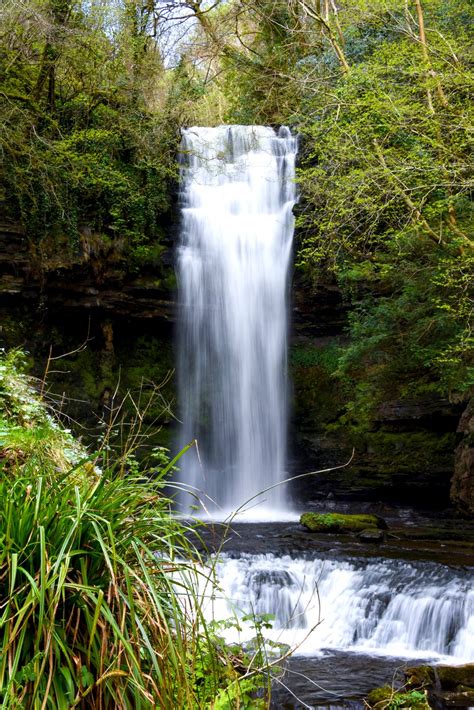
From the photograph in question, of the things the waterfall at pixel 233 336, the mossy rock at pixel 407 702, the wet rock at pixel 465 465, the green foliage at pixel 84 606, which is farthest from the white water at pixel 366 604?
the waterfall at pixel 233 336

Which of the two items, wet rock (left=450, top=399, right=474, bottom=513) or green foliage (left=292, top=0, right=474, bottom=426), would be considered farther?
wet rock (left=450, top=399, right=474, bottom=513)

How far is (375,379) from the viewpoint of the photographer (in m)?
13.8

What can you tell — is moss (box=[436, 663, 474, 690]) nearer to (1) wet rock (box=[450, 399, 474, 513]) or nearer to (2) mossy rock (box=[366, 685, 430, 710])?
(2) mossy rock (box=[366, 685, 430, 710])

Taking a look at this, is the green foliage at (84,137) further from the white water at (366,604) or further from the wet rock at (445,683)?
the wet rock at (445,683)

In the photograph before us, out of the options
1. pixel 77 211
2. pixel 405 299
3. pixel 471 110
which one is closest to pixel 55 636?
pixel 471 110

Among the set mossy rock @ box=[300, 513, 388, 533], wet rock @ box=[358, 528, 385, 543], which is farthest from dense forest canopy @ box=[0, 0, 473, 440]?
wet rock @ box=[358, 528, 385, 543]

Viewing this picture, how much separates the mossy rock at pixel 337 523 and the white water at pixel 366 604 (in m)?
2.05

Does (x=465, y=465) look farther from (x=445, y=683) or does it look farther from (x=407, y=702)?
(x=407, y=702)

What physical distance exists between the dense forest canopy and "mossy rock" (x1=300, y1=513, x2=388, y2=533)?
2632 mm

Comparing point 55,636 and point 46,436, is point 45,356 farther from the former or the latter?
point 55,636

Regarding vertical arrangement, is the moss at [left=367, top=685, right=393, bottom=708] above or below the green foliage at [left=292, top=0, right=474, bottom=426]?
below

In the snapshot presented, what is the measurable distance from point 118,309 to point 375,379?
6788 millimetres

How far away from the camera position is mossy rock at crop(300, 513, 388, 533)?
38.0 feet

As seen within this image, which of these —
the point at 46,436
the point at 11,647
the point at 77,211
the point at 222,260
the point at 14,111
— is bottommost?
the point at 11,647
